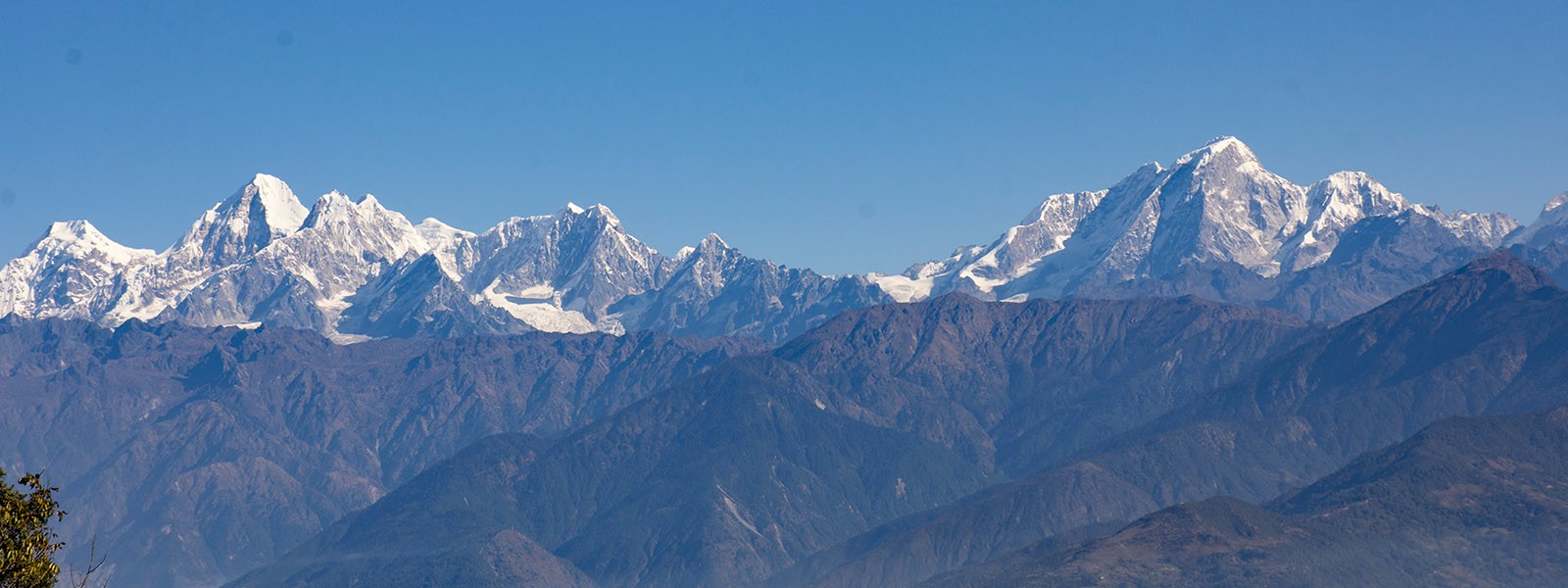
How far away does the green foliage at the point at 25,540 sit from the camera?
77.9 metres

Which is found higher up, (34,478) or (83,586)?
(34,478)

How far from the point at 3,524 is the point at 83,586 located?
6277mm

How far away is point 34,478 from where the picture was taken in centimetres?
7700

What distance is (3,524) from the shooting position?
255 ft

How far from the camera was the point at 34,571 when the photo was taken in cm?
7900

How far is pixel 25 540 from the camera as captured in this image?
7888cm

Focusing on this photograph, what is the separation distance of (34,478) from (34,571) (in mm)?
4462

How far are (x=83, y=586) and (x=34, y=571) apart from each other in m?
6.43

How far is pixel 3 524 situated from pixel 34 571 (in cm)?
249

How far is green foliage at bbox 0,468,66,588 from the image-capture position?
77938 millimetres

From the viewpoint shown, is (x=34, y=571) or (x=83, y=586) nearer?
(x=83, y=586)
